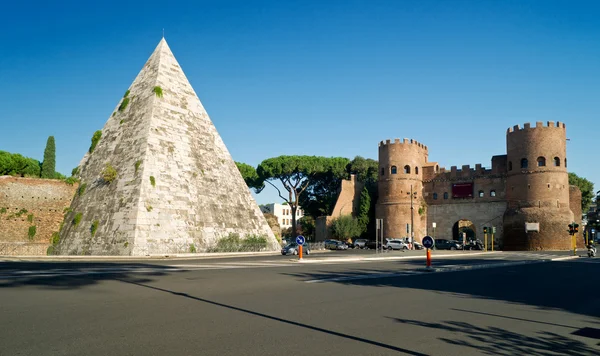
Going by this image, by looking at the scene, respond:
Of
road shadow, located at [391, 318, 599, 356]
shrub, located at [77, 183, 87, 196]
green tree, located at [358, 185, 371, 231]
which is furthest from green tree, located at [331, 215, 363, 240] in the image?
road shadow, located at [391, 318, 599, 356]

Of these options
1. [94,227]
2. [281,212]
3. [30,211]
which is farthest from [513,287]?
[281,212]

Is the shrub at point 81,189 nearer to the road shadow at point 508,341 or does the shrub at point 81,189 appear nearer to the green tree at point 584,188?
the road shadow at point 508,341

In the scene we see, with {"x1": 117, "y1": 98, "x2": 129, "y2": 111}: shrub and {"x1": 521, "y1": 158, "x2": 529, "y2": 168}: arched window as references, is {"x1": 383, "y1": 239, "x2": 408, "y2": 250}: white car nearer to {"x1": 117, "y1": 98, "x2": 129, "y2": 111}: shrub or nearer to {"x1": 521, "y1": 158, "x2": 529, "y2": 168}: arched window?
{"x1": 521, "y1": 158, "x2": 529, "y2": 168}: arched window

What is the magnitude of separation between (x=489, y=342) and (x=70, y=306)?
6391 mm

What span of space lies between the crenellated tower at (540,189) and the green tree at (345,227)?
16293 mm

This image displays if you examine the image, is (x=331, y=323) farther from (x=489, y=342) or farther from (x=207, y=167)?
(x=207, y=167)

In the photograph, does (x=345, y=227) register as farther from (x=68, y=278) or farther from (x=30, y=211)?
(x=68, y=278)

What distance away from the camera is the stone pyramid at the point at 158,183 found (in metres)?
24.2

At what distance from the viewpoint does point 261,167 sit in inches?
2438

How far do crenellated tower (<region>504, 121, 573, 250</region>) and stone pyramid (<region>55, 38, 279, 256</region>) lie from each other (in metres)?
27.9

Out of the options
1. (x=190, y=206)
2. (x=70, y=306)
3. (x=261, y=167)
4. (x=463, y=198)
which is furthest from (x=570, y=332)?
(x=261, y=167)

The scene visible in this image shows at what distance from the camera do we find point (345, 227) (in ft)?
175

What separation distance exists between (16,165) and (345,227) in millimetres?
34104

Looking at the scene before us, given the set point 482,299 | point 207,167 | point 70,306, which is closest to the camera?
point 70,306
